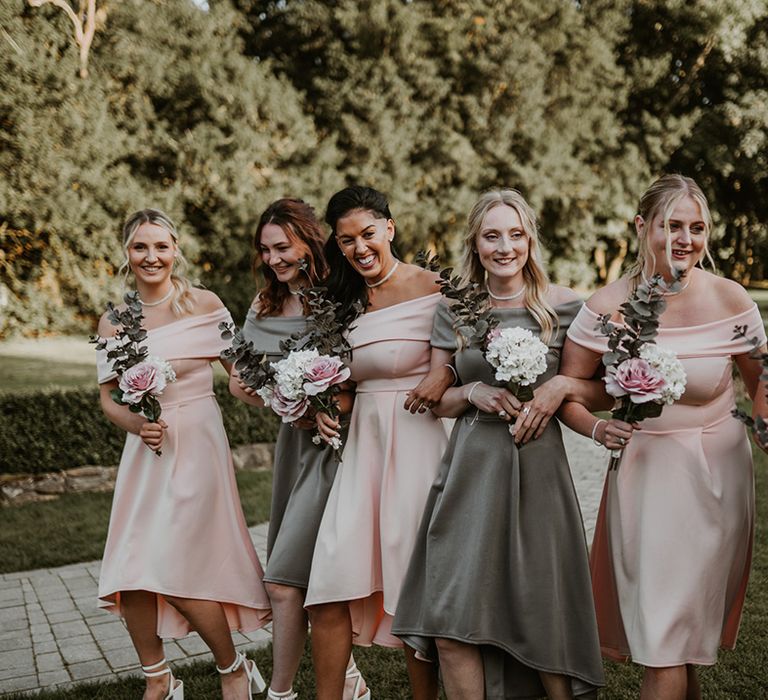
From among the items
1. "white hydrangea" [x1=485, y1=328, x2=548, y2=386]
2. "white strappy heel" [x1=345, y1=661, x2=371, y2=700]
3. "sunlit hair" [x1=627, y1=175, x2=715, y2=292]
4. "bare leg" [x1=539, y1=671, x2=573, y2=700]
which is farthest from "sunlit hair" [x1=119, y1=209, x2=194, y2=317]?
"bare leg" [x1=539, y1=671, x2=573, y2=700]

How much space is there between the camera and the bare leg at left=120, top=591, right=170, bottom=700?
168 inches

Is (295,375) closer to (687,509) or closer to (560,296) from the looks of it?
(560,296)

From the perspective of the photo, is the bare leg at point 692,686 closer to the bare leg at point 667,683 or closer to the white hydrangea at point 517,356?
the bare leg at point 667,683

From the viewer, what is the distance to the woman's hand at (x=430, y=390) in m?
3.65

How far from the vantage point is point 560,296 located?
366 centimetres

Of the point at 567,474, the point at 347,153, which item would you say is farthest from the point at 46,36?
the point at 567,474

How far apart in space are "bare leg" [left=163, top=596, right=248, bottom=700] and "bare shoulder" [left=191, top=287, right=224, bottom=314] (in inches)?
59.3

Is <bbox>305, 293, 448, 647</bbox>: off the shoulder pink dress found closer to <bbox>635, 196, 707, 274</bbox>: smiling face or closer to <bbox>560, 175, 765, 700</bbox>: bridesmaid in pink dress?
<bbox>560, 175, 765, 700</bbox>: bridesmaid in pink dress

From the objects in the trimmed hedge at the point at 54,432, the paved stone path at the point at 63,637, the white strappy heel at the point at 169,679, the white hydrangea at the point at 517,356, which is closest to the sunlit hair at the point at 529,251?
the white hydrangea at the point at 517,356

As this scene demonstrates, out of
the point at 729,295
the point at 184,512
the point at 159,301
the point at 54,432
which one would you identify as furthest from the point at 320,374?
the point at 54,432

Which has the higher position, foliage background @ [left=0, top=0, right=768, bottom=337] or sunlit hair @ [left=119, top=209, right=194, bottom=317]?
foliage background @ [left=0, top=0, right=768, bottom=337]

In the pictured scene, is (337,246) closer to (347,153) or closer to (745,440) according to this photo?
(745,440)

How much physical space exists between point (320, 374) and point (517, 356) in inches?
35.8

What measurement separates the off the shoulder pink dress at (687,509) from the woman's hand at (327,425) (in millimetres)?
1163
